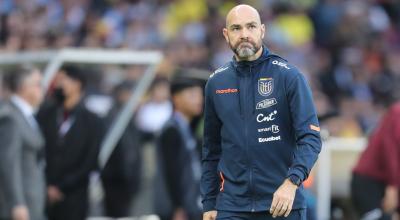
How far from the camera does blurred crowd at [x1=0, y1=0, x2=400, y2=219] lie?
18.2 meters

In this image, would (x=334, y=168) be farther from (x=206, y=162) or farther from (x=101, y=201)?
(x=206, y=162)

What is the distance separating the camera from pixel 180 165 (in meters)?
10.8

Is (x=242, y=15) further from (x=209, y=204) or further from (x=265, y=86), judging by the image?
(x=209, y=204)

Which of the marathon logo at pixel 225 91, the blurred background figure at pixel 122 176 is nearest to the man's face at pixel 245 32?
the marathon logo at pixel 225 91

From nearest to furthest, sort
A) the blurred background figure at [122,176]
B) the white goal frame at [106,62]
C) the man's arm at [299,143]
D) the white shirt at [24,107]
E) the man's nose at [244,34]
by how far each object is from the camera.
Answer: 1. the man's arm at [299,143]
2. the man's nose at [244,34]
3. the white shirt at [24,107]
4. the white goal frame at [106,62]
5. the blurred background figure at [122,176]

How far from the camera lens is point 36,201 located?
416 inches

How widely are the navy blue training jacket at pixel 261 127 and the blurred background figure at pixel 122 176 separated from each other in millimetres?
6322

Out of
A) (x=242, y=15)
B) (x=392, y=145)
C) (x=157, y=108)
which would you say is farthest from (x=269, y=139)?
(x=157, y=108)

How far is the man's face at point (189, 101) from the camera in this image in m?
10.9

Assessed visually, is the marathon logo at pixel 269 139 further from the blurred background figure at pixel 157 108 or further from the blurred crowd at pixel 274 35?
the blurred crowd at pixel 274 35

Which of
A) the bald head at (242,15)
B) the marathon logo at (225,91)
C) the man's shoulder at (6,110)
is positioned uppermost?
the bald head at (242,15)

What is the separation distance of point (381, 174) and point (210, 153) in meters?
4.34

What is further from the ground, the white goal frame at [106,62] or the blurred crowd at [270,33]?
the blurred crowd at [270,33]

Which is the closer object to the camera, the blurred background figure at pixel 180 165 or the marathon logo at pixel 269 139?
the marathon logo at pixel 269 139
